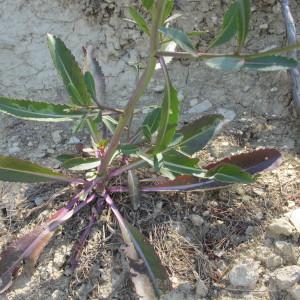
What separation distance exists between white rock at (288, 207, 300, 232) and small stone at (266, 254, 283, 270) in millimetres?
151

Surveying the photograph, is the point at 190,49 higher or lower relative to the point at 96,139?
higher

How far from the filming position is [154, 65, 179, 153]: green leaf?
6.20 ft

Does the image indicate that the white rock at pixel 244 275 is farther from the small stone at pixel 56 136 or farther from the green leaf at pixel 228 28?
the small stone at pixel 56 136

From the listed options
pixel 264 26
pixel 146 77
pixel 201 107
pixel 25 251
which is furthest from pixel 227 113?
pixel 25 251

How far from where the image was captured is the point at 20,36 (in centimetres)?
326

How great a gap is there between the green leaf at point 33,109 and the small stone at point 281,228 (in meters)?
0.97

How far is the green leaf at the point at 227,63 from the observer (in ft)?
5.17

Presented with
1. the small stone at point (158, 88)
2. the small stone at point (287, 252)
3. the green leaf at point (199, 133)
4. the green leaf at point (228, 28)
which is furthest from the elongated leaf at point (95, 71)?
the small stone at point (287, 252)

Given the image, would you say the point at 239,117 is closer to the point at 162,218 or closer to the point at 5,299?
the point at 162,218

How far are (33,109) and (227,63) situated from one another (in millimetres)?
931

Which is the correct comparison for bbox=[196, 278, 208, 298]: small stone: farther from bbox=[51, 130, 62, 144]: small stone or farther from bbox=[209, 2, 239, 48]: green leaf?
bbox=[51, 130, 62, 144]: small stone

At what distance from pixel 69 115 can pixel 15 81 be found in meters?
1.10

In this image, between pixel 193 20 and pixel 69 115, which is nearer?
pixel 69 115

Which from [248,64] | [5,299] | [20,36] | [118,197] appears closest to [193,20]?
[20,36]
